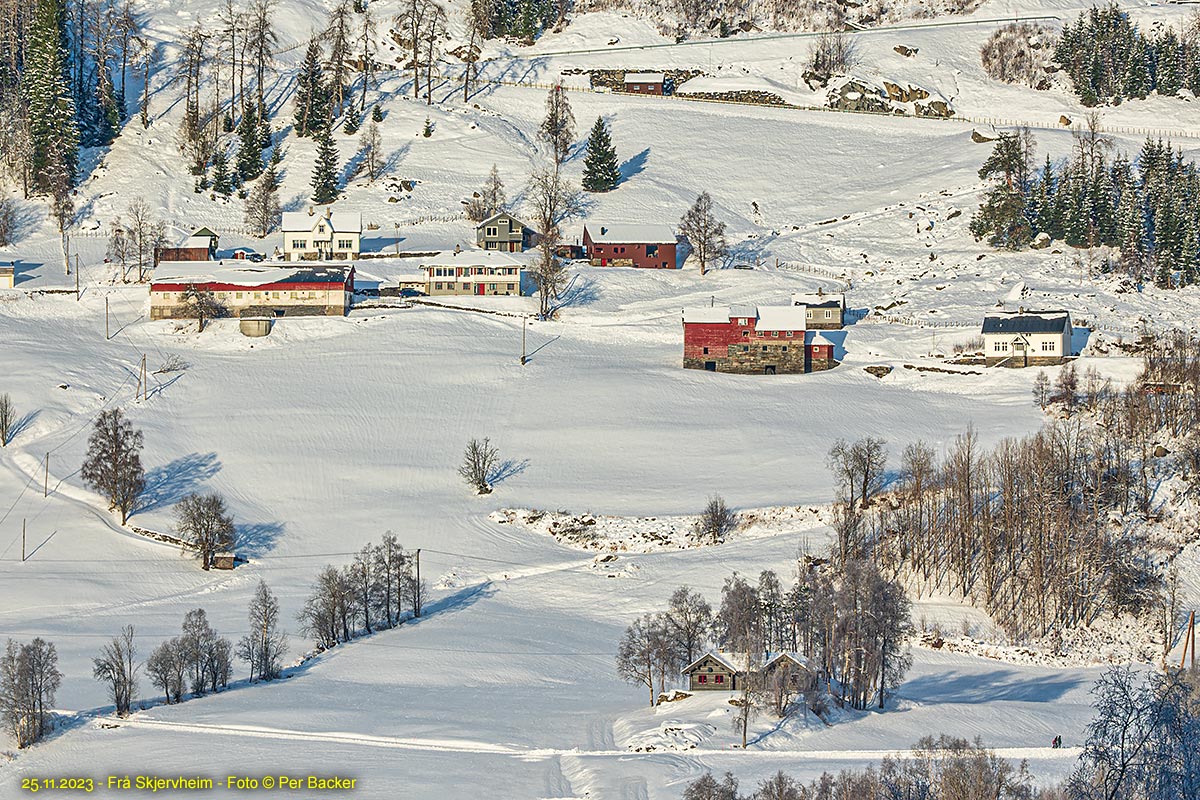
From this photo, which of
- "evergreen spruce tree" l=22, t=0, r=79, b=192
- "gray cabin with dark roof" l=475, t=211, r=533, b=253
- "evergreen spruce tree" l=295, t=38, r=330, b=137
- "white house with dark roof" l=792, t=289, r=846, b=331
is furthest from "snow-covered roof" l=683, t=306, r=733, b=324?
"evergreen spruce tree" l=22, t=0, r=79, b=192

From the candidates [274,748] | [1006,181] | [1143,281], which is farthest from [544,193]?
[274,748]

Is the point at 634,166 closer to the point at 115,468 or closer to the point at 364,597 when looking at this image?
the point at 115,468

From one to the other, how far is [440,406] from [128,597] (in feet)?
81.5

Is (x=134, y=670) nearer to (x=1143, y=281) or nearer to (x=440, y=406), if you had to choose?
(x=440, y=406)

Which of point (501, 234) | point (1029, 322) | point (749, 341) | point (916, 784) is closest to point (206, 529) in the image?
point (749, 341)

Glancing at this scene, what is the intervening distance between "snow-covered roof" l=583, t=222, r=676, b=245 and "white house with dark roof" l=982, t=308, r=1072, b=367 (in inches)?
1074

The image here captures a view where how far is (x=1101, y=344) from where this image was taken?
324 feet

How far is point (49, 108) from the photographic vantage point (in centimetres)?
12950

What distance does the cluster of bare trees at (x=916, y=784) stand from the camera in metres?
47.5

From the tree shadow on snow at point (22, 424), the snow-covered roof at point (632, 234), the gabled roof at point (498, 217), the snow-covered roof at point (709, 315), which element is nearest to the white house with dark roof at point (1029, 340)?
the snow-covered roof at point (709, 315)

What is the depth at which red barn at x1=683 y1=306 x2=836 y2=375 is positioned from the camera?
9994cm

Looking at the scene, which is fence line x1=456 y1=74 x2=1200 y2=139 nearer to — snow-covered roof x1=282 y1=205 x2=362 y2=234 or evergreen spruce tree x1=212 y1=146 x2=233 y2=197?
evergreen spruce tree x1=212 y1=146 x2=233 y2=197

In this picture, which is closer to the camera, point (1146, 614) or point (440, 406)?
point (1146, 614)

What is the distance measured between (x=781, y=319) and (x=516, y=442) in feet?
64.7
